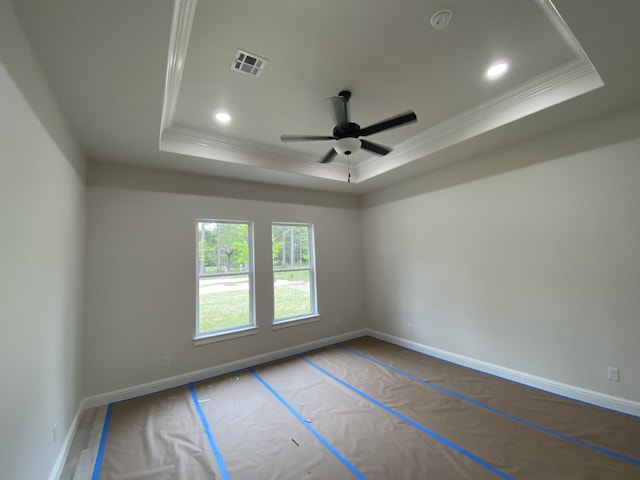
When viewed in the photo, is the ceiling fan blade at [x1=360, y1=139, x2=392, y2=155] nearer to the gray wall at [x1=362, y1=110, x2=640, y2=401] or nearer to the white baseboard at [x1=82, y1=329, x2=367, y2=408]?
the gray wall at [x1=362, y1=110, x2=640, y2=401]

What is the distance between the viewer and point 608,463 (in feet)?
6.39

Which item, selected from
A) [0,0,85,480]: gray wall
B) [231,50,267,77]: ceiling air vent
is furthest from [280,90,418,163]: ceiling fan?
[0,0,85,480]: gray wall

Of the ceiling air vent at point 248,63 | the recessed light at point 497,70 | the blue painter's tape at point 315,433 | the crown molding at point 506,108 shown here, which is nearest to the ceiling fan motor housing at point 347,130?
the ceiling air vent at point 248,63

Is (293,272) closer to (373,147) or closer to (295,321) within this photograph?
(295,321)

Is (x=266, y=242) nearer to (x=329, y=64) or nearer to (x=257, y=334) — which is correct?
(x=257, y=334)

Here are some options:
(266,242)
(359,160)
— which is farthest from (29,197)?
(359,160)

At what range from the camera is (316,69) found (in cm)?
223

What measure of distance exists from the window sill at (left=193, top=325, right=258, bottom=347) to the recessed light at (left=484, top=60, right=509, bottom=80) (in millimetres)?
4115

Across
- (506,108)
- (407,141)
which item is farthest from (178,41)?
(506,108)

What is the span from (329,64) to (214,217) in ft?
8.50

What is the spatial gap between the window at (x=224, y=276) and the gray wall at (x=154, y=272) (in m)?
0.15

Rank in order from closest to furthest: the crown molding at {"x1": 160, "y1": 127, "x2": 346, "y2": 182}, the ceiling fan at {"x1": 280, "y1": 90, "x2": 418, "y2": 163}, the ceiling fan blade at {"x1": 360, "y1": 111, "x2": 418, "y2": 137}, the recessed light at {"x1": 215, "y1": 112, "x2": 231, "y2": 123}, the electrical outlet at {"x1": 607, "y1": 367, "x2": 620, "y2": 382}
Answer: the ceiling fan blade at {"x1": 360, "y1": 111, "x2": 418, "y2": 137}, the ceiling fan at {"x1": 280, "y1": 90, "x2": 418, "y2": 163}, the electrical outlet at {"x1": 607, "y1": 367, "x2": 620, "y2": 382}, the recessed light at {"x1": 215, "y1": 112, "x2": 231, "y2": 123}, the crown molding at {"x1": 160, "y1": 127, "x2": 346, "y2": 182}

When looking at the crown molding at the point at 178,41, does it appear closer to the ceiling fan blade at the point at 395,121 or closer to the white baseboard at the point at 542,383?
the ceiling fan blade at the point at 395,121

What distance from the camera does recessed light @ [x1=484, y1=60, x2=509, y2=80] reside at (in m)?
2.26
